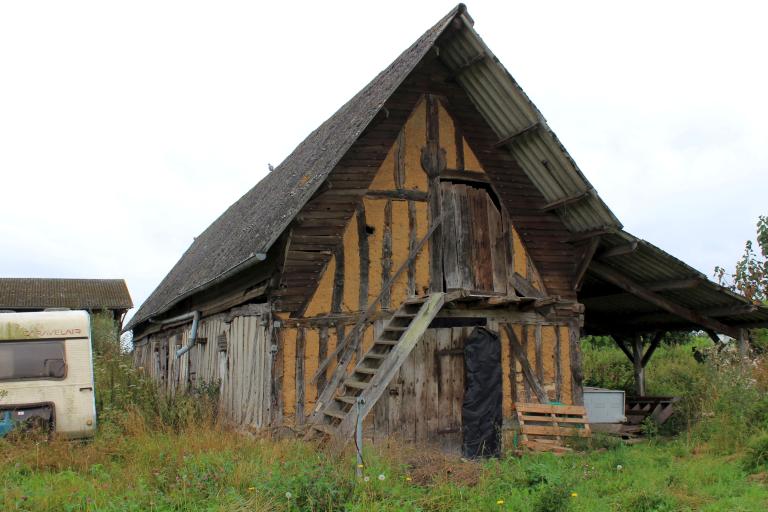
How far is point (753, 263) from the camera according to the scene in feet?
67.1

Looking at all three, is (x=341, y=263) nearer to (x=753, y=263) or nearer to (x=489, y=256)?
(x=489, y=256)

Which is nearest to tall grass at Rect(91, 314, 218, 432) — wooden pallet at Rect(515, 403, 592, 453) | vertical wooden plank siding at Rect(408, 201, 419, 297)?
vertical wooden plank siding at Rect(408, 201, 419, 297)

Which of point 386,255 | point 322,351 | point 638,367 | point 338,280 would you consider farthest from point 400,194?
point 638,367

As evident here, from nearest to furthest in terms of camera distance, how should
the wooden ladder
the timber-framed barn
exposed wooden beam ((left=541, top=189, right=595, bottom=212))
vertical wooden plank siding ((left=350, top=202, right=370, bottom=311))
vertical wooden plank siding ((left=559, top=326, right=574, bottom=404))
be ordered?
1. the wooden ladder
2. the timber-framed barn
3. vertical wooden plank siding ((left=350, top=202, right=370, bottom=311))
4. exposed wooden beam ((left=541, top=189, right=595, bottom=212))
5. vertical wooden plank siding ((left=559, top=326, right=574, bottom=404))

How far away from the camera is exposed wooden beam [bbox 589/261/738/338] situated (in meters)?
12.2

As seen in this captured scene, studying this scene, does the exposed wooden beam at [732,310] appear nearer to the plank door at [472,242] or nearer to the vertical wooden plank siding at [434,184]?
the plank door at [472,242]

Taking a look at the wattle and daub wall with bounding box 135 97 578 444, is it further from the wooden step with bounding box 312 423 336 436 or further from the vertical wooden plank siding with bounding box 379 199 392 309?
the wooden step with bounding box 312 423 336 436

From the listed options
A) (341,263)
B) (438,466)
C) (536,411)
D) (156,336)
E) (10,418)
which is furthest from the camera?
(156,336)

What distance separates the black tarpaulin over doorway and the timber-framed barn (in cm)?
10

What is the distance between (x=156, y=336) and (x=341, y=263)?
462 inches

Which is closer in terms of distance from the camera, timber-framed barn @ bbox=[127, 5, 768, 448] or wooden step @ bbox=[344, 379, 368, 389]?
wooden step @ bbox=[344, 379, 368, 389]

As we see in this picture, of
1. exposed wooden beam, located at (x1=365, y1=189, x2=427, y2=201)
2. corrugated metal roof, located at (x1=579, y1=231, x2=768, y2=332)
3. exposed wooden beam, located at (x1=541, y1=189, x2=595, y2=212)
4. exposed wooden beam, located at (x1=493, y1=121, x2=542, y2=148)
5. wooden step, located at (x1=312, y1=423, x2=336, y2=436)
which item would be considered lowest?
wooden step, located at (x1=312, y1=423, x2=336, y2=436)

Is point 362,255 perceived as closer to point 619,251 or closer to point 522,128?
point 522,128

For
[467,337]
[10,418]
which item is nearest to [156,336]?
[10,418]
